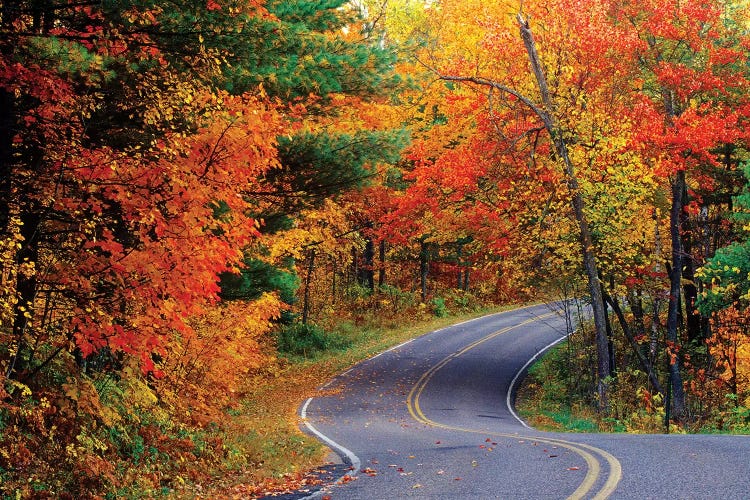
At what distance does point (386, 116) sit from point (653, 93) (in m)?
10.9

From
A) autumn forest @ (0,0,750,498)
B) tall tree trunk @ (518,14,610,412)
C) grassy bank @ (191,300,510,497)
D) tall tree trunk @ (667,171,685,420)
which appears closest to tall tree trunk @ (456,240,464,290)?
grassy bank @ (191,300,510,497)

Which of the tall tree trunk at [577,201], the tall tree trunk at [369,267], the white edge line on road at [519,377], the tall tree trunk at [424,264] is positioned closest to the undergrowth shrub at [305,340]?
the tall tree trunk at [369,267]

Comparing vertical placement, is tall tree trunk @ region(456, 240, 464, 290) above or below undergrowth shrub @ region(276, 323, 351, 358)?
above

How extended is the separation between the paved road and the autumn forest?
5.68ft

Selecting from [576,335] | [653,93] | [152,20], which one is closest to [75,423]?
[152,20]

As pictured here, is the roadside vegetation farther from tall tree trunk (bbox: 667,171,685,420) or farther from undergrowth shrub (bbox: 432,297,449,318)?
undergrowth shrub (bbox: 432,297,449,318)

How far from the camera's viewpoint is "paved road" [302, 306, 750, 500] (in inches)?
329

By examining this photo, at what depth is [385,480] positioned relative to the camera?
33.7ft

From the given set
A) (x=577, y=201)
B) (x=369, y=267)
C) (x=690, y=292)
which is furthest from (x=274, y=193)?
(x=369, y=267)

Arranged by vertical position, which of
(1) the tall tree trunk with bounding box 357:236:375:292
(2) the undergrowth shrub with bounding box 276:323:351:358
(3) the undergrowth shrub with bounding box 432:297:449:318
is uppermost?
(1) the tall tree trunk with bounding box 357:236:375:292

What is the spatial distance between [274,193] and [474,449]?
250 inches

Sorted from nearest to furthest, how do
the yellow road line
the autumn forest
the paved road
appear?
the yellow road line < the paved road < the autumn forest

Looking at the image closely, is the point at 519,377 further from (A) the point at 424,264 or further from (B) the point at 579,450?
(B) the point at 579,450

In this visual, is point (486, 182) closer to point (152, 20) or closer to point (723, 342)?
point (723, 342)
